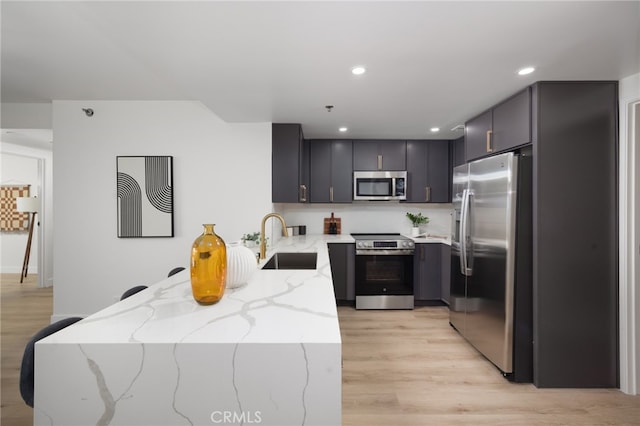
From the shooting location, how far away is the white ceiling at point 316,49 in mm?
1428

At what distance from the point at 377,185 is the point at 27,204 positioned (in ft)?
19.1

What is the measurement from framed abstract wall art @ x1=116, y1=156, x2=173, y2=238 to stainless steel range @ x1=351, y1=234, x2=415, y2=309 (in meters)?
2.22

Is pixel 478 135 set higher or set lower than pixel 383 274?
higher

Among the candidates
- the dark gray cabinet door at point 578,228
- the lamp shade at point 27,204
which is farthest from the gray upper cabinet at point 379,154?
the lamp shade at point 27,204

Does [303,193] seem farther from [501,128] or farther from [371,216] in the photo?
[501,128]

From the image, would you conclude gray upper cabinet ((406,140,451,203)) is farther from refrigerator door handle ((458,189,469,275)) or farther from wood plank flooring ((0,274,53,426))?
wood plank flooring ((0,274,53,426))

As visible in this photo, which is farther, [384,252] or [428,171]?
[428,171]

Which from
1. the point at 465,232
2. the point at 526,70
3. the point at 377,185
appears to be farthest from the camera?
the point at 377,185

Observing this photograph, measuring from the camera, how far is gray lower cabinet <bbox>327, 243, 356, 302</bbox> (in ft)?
12.4

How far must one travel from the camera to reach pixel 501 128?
8.46ft

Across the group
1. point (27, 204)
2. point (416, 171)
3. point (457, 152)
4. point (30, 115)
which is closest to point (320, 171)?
point (416, 171)
